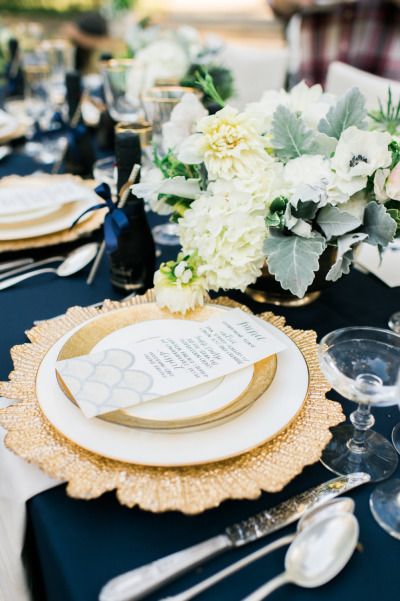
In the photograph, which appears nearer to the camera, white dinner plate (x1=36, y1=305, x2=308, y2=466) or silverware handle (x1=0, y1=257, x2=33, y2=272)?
white dinner plate (x1=36, y1=305, x2=308, y2=466)

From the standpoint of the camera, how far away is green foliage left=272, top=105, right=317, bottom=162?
2.28ft

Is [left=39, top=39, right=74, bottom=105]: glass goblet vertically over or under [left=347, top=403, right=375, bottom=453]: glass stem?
over

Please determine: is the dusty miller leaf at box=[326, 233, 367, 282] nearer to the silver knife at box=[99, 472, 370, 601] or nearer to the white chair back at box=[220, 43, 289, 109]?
the silver knife at box=[99, 472, 370, 601]

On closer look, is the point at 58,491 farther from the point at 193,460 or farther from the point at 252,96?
the point at 252,96

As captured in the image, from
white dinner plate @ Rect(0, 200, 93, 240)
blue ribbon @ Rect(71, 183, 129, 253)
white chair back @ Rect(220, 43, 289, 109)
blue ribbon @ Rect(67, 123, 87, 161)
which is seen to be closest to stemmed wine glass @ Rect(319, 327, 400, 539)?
blue ribbon @ Rect(71, 183, 129, 253)

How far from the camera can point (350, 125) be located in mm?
711

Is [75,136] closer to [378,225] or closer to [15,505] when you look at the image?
[378,225]

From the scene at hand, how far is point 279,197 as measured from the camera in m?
0.67

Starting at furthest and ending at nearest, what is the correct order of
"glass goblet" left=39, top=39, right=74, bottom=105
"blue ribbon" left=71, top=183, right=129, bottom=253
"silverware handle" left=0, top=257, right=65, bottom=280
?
"glass goblet" left=39, top=39, right=74, bottom=105, "silverware handle" left=0, top=257, right=65, bottom=280, "blue ribbon" left=71, top=183, right=129, bottom=253

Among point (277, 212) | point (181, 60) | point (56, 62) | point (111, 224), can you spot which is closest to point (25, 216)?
point (111, 224)

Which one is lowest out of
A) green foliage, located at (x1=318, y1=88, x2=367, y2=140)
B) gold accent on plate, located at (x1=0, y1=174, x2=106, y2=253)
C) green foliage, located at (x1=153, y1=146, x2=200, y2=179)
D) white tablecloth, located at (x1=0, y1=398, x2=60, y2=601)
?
white tablecloth, located at (x1=0, y1=398, x2=60, y2=601)

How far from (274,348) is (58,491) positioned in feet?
0.90

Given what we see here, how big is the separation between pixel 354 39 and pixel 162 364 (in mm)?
2731

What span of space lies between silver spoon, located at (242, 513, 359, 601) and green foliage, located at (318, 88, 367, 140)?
49 centimetres
